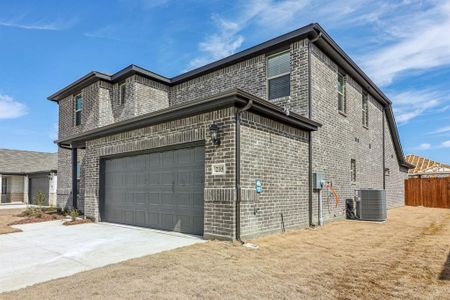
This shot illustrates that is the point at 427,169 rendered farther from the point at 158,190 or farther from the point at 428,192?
the point at 158,190

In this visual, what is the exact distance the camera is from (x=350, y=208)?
1318 cm

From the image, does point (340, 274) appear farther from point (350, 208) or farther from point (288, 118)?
point (350, 208)

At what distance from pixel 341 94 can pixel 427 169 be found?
23.6 metres

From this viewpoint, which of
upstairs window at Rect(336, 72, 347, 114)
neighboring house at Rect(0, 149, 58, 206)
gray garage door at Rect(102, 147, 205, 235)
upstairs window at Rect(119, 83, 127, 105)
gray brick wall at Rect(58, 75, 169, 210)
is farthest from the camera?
neighboring house at Rect(0, 149, 58, 206)

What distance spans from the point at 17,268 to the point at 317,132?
913 centimetres

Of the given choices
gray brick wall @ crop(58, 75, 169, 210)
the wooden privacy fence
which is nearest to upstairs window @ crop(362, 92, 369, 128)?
the wooden privacy fence

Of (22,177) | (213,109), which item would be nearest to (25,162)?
(22,177)

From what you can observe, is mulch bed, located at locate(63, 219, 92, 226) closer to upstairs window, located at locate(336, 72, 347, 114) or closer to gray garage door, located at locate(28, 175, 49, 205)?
upstairs window, located at locate(336, 72, 347, 114)

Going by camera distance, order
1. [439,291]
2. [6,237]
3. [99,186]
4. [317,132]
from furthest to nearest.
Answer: [99,186] → [317,132] → [6,237] → [439,291]

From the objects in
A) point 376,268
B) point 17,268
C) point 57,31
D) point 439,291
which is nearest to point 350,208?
point 376,268

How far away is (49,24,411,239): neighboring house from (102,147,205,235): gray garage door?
→ 0.12 feet

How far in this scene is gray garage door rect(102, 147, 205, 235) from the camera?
340 inches

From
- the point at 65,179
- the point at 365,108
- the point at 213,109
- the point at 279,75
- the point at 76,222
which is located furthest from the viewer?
the point at 65,179

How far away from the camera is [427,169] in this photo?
31359 mm
